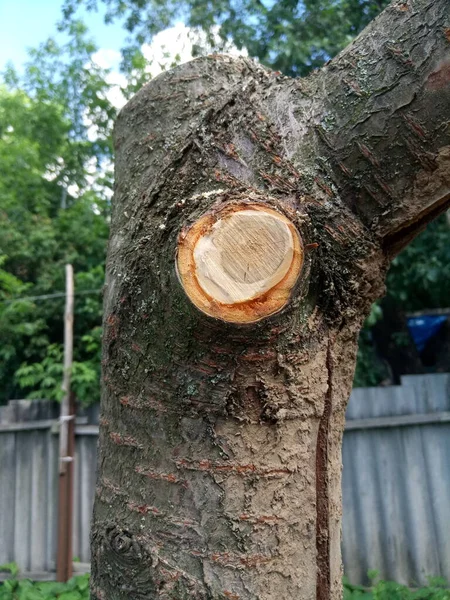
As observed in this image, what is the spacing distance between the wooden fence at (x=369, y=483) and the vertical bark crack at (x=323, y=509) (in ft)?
9.18

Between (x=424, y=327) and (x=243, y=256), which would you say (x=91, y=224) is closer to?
(x=424, y=327)

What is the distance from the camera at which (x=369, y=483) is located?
145 inches

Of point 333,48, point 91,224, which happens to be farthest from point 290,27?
point 91,224

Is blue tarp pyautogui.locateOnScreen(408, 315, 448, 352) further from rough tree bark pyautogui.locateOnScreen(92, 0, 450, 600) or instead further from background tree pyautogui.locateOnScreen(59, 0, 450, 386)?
rough tree bark pyautogui.locateOnScreen(92, 0, 450, 600)

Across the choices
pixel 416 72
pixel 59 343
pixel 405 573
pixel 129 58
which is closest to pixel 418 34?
pixel 416 72

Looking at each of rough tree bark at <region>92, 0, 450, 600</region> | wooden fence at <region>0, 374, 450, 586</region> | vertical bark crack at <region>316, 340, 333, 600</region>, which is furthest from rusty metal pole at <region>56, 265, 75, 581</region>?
vertical bark crack at <region>316, 340, 333, 600</region>

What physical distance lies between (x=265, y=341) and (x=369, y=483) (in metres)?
3.12

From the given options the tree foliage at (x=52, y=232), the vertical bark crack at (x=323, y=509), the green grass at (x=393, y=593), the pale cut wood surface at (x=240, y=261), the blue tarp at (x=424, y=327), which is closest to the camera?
the pale cut wood surface at (x=240, y=261)

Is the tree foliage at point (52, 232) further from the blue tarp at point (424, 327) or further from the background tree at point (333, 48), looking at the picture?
the blue tarp at point (424, 327)

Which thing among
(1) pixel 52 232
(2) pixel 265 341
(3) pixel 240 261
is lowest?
(2) pixel 265 341

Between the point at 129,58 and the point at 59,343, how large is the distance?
11.2 ft

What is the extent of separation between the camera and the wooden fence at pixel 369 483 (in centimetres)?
357

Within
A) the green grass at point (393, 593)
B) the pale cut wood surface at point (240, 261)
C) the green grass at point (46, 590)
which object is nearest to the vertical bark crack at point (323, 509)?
the pale cut wood surface at point (240, 261)

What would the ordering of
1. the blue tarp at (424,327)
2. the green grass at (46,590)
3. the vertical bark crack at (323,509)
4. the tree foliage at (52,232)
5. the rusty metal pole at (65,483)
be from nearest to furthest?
the vertical bark crack at (323,509)
the green grass at (46,590)
the rusty metal pole at (65,483)
the tree foliage at (52,232)
the blue tarp at (424,327)
